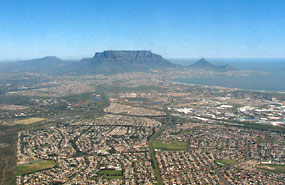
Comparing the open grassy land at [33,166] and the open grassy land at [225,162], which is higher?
the open grassy land at [225,162]

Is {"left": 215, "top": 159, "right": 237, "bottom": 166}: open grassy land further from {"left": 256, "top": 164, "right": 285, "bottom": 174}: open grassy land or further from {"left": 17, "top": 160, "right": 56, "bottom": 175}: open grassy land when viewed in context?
{"left": 17, "top": 160, "right": 56, "bottom": 175}: open grassy land

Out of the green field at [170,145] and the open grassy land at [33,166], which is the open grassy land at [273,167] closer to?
the green field at [170,145]

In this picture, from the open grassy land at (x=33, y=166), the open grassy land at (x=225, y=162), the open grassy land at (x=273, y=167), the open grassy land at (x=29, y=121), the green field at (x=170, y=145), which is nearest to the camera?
the open grassy land at (x=273, y=167)

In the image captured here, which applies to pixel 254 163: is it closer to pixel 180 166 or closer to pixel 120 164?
pixel 180 166

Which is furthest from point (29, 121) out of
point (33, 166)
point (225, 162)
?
point (225, 162)

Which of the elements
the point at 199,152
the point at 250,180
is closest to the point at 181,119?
the point at 199,152

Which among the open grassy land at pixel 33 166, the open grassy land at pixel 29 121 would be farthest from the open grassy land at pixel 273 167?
the open grassy land at pixel 29 121

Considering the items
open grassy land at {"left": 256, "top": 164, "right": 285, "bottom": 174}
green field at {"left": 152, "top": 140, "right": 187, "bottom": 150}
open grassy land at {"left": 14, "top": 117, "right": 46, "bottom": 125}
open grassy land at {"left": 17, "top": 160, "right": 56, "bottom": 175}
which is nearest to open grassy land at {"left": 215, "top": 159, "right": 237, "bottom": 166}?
open grassy land at {"left": 256, "top": 164, "right": 285, "bottom": 174}
